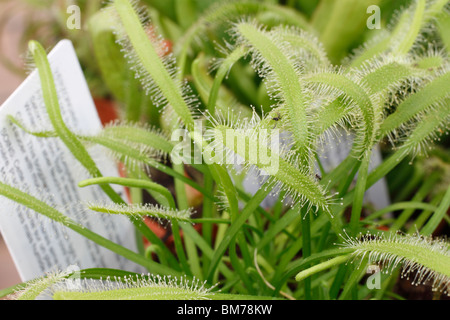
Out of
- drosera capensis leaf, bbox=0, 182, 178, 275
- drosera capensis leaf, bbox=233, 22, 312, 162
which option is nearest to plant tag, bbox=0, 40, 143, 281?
drosera capensis leaf, bbox=0, 182, 178, 275

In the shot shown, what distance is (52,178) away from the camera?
20.2 inches

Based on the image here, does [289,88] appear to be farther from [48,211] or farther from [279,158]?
[48,211]

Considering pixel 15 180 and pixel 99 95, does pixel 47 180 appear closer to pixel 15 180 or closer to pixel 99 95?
pixel 15 180

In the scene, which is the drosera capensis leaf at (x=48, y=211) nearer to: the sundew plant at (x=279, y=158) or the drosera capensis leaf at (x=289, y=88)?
the sundew plant at (x=279, y=158)

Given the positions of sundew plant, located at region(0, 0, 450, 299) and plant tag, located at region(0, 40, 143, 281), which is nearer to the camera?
sundew plant, located at region(0, 0, 450, 299)

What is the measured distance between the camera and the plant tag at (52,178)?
46cm

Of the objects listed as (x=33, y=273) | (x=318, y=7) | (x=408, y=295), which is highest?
(x=318, y=7)

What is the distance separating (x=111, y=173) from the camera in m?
0.57

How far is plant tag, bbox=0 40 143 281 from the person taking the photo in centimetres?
46

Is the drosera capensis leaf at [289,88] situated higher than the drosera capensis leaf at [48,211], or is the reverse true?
the drosera capensis leaf at [289,88]

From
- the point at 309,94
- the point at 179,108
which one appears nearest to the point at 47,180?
the point at 179,108

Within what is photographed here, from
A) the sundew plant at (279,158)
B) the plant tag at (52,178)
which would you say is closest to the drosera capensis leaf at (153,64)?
the sundew plant at (279,158)

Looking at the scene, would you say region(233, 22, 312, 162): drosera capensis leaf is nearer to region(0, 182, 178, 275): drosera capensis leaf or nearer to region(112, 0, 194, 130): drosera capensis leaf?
region(112, 0, 194, 130): drosera capensis leaf

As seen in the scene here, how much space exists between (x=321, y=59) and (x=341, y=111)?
0.40ft
